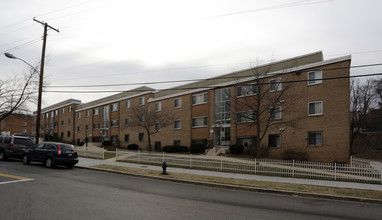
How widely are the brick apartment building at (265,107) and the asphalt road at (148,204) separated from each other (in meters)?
6.12

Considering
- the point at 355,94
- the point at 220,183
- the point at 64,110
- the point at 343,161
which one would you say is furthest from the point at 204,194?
the point at 64,110

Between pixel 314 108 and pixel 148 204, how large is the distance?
66.3 feet

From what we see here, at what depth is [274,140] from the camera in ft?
86.5

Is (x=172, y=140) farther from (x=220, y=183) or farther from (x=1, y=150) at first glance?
(x=220, y=183)

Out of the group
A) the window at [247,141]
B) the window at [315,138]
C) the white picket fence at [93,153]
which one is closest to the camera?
the white picket fence at [93,153]

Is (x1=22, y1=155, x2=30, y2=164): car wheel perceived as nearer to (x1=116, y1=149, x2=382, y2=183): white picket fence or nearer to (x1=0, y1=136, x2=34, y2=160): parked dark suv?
(x1=0, y1=136, x2=34, y2=160): parked dark suv

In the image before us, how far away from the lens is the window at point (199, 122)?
32.9m

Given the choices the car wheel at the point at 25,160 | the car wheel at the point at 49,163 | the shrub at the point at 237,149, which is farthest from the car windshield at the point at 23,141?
the shrub at the point at 237,149

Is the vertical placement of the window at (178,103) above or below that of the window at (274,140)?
above

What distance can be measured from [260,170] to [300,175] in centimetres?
A: 228

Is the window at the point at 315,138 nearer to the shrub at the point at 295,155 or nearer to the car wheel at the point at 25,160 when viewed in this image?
the shrub at the point at 295,155

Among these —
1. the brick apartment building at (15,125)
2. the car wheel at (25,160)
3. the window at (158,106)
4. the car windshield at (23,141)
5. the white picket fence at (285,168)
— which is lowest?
the white picket fence at (285,168)

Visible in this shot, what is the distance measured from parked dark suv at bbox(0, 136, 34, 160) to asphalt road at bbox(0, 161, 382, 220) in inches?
361

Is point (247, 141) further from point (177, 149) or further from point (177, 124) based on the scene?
point (177, 124)
